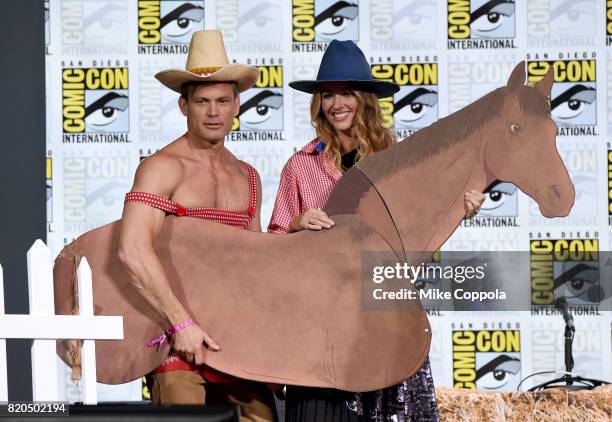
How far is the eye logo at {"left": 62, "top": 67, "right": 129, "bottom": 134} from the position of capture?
4.68 meters

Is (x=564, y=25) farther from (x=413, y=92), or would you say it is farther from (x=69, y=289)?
(x=69, y=289)

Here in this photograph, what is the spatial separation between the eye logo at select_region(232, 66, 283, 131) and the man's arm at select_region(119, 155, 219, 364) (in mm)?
1496

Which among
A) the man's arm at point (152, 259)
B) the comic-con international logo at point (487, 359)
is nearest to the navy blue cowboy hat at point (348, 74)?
the man's arm at point (152, 259)

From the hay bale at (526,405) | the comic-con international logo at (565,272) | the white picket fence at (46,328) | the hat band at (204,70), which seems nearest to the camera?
the white picket fence at (46,328)

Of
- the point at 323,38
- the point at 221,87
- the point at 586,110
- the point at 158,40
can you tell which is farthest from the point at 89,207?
the point at 586,110

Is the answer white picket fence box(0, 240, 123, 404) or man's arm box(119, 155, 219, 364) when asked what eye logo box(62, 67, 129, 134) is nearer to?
man's arm box(119, 155, 219, 364)

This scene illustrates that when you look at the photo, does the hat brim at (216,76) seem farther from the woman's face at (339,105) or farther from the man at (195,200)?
the woman's face at (339,105)

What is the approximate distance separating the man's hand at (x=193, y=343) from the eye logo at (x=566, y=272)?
5.97 ft

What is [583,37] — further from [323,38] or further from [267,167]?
[267,167]

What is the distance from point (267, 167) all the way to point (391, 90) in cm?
127

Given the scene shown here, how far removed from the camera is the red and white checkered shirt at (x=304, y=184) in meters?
3.36

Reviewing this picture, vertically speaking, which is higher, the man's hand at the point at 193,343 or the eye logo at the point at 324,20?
the eye logo at the point at 324,20

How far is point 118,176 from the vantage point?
15.3 ft

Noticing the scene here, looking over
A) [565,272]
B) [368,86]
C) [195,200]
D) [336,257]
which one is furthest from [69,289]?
[565,272]
